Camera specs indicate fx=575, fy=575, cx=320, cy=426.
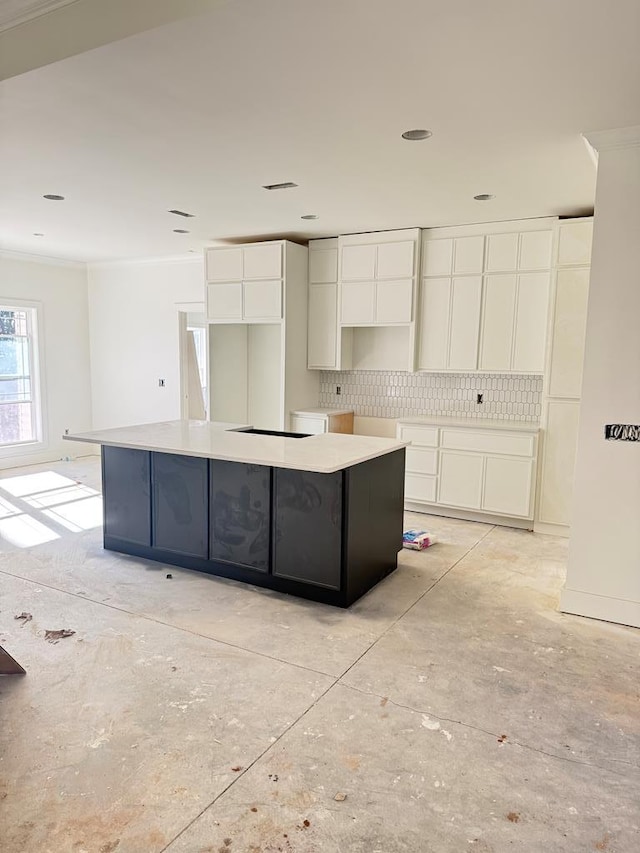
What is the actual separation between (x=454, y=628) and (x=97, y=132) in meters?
3.38

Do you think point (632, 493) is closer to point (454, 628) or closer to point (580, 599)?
point (580, 599)

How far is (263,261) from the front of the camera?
5.96 metres

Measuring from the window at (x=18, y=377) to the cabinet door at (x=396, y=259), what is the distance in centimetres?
470

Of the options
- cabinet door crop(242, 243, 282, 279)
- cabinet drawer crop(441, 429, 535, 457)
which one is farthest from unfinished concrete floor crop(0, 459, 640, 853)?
cabinet door crop(242, 243, 282, 279)

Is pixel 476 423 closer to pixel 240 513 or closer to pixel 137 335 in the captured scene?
pixel 240 513

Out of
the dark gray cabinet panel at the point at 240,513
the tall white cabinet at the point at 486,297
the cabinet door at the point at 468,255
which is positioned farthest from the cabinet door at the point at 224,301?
the dark gray cabinet panel at the point at 240,513

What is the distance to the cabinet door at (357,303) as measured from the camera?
574 cm

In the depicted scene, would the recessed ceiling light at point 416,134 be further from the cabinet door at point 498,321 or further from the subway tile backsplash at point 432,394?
the subway tile backsplash at point 432,394

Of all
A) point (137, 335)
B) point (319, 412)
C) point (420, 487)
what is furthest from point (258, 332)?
point (420, 487)

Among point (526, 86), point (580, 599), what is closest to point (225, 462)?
point (580, 599)

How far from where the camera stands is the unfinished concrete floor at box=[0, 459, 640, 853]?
6.07 feet

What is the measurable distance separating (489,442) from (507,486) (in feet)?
1.36

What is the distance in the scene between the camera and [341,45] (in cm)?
224

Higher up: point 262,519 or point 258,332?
point 258,332
